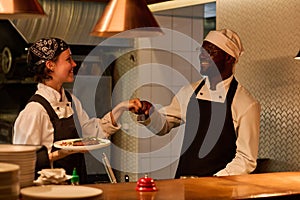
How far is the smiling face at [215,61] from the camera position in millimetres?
4027

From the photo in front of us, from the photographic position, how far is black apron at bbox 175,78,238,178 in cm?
404

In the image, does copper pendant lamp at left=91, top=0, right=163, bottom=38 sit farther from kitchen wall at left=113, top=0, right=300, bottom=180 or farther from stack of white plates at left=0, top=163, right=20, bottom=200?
kitchen wall at left=113, top=0, right=300, bottom=180

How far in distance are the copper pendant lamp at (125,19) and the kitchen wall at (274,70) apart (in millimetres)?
1924

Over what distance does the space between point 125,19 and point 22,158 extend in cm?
109

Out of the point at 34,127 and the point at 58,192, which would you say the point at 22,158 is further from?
the point at 34,127

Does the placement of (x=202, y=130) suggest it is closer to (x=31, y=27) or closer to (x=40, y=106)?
(x=40, y=106)

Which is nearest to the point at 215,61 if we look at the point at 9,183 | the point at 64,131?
the point at 64,131

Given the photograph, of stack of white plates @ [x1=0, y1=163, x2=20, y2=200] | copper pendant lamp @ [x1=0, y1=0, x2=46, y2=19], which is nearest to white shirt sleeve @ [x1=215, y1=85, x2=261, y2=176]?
copper pendant lamp @ [x1=0, y1=0, x2=46, y2=19]

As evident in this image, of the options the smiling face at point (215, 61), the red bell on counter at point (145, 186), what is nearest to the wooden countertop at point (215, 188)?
the red bell on counter at point (145, 186)

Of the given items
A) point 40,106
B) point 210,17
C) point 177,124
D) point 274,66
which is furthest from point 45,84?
point 210,17

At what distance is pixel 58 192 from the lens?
189 cm

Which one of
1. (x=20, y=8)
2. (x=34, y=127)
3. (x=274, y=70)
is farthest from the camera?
(x=274, y=70)

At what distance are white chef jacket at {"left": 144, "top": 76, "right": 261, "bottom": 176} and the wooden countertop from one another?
25.3 inches

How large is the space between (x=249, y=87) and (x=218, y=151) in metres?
1.13
